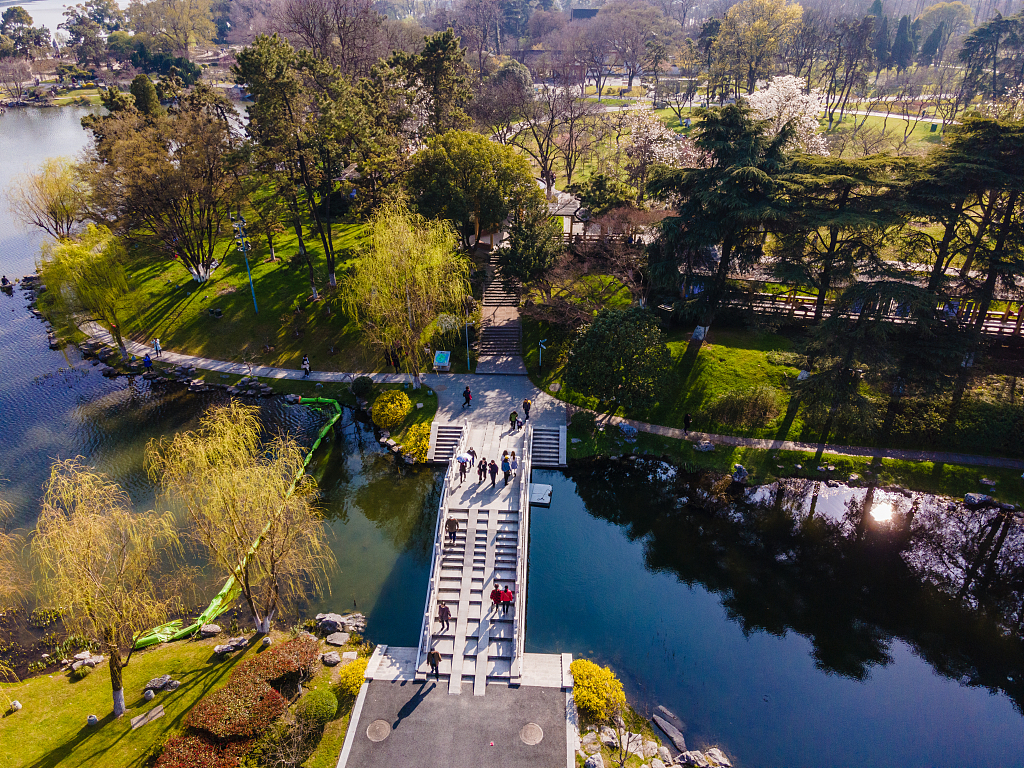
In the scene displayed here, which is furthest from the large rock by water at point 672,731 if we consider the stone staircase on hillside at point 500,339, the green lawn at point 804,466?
the stone staircase on hillside at point 500,339

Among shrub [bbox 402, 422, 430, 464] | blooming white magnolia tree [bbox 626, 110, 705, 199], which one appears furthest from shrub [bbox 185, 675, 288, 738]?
blooming white magnolia tree [bbox 626, 110, 705, 199]

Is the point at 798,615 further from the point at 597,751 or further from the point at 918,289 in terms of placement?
the point at 918,289

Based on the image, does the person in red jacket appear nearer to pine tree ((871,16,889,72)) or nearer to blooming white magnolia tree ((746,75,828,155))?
blooming white magnolia tree ((746,75,828,155))

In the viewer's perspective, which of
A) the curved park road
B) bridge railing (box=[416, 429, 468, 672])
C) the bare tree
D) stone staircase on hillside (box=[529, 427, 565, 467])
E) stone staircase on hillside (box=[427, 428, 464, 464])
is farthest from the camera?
the bare tree

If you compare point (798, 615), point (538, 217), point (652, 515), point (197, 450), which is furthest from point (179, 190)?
point (798, 615)

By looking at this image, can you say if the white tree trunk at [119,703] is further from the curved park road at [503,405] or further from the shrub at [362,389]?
the shrub at [362,389]

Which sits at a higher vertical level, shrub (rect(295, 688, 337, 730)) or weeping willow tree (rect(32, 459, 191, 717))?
weeping willow tree (rect(32, 459, 191, 717))

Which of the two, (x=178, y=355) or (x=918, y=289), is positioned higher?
(x=918, y=289)
